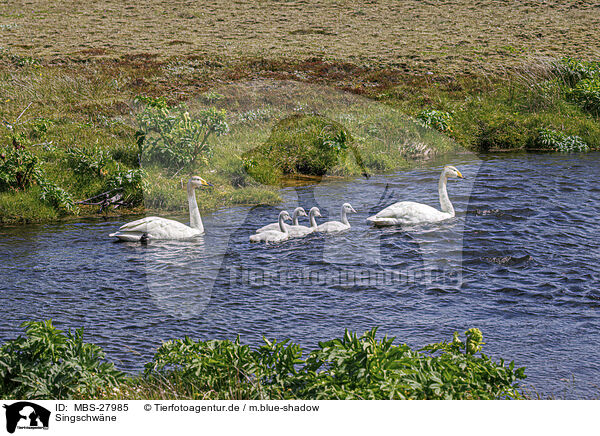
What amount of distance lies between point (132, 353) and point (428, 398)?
13.7 feet

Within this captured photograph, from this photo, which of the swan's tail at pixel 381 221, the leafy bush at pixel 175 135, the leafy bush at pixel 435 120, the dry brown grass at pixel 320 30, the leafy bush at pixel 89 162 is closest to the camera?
the swan's tail at pixel 381 221

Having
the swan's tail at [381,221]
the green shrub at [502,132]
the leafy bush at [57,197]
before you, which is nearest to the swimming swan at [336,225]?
the swan's tail at [381,221]

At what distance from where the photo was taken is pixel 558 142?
830 inches

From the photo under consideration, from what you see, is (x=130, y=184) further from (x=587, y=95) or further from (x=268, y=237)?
(x=587, y=95)

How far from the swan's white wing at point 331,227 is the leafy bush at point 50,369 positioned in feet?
24.8

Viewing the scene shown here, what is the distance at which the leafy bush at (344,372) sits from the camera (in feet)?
18.7

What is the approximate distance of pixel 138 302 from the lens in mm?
10016

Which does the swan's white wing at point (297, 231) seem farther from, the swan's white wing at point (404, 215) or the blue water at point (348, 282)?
the swan's white wing at point (404, 215)

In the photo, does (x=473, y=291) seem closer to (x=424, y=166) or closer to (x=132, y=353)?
(x=132, y=353)

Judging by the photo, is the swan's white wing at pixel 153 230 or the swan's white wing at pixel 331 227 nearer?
the swan's white wing at pixel 153 230
